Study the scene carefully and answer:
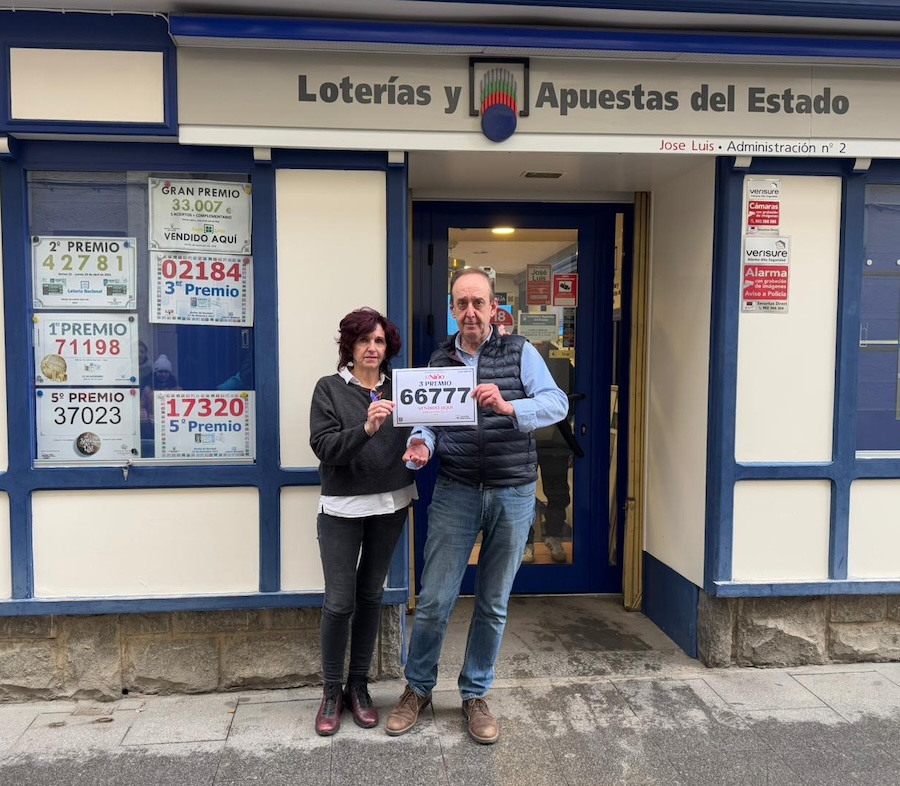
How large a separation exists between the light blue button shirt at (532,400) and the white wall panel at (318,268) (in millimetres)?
681

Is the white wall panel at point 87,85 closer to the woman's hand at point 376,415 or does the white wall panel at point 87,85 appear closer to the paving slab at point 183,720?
the woman's hand at point 376,415

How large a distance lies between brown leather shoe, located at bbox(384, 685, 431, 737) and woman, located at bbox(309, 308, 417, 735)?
0.37ft

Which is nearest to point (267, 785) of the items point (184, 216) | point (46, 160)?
point (184, 216)

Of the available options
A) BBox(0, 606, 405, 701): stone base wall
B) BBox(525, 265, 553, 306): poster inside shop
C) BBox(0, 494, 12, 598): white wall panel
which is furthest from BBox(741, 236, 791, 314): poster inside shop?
BBox(0, 494, 12, 598): white wall panel

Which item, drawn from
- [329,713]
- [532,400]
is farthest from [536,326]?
[329,713]

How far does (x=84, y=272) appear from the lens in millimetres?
3447

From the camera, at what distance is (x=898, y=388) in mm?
3873

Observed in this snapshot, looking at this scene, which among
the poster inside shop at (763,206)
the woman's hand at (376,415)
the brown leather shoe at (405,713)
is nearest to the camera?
the woman's hand at (376,415)

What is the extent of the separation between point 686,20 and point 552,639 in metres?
3.41

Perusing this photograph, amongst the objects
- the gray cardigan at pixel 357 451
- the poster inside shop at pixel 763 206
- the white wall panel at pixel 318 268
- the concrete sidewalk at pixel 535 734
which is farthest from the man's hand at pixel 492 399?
the poster inside shop at pixel 763 206

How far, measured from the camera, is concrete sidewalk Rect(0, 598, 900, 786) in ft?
9.36

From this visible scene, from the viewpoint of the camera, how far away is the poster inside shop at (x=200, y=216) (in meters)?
3.46

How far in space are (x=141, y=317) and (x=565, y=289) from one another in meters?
2.59

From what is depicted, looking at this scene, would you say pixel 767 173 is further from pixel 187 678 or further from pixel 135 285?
pixel 187 678
